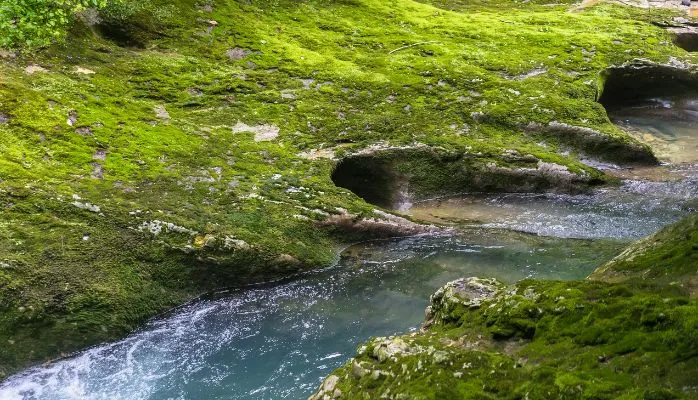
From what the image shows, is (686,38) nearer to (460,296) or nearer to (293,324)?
(293,324)

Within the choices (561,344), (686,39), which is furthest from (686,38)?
(561,344)

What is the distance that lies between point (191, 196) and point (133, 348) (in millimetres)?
3872

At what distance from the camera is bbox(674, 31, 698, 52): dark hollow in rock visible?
26.4 m

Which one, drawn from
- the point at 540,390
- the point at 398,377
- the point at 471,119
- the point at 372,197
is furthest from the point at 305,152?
the point at 540,390

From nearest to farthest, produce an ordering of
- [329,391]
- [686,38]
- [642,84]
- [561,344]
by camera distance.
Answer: [561,344]
[329,391]
[642,84]
[686,38]

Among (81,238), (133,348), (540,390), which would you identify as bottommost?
(133,348)

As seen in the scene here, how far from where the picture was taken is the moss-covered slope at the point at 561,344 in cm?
414

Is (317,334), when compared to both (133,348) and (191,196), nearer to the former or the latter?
(133,348)

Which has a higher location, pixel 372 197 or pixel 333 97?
pixel 333 97

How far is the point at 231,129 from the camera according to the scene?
Result: 15961 millimetres

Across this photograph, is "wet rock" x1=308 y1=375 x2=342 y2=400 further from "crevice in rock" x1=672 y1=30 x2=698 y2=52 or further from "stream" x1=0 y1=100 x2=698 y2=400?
"crevice in rock" x1=672 y1=30 x2=698 y2=52

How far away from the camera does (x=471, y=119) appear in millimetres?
17594

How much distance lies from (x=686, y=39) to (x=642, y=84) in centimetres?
632

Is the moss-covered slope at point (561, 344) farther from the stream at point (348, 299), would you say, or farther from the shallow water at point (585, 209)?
the shallow water at point (585, 209)
